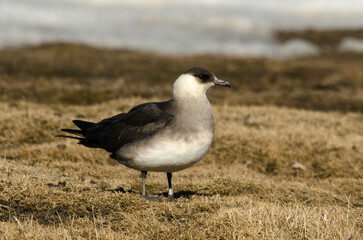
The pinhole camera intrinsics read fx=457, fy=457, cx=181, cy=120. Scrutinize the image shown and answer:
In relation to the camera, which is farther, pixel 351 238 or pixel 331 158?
pixel 331 158

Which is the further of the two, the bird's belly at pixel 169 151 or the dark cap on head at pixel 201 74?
the dark cap on head at pixel 201 74

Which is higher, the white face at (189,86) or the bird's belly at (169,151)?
the white face at (189,86)

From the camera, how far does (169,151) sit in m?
6.77

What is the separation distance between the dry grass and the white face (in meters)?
1.70

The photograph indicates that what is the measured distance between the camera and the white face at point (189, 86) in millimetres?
7164

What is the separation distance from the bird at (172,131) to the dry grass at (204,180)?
2.15ft

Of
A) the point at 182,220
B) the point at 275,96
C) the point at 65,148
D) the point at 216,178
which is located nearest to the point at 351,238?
the point at 182,220

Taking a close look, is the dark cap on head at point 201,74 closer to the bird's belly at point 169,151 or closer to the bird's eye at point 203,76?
the bird's eye at point 203,76

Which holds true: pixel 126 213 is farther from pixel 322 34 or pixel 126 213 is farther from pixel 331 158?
pixel 322 34

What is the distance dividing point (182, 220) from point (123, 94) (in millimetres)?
17891

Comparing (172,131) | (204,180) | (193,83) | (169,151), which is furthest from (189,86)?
(204,180)

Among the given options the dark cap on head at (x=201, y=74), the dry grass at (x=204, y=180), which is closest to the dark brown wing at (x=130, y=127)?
the dark cap on head at (x=201, y=74)

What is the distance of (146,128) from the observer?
7227 mm

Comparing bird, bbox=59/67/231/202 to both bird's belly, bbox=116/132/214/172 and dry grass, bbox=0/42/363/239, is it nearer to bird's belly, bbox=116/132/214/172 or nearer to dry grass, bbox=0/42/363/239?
bird's belly, bbox=116/132/214/172
